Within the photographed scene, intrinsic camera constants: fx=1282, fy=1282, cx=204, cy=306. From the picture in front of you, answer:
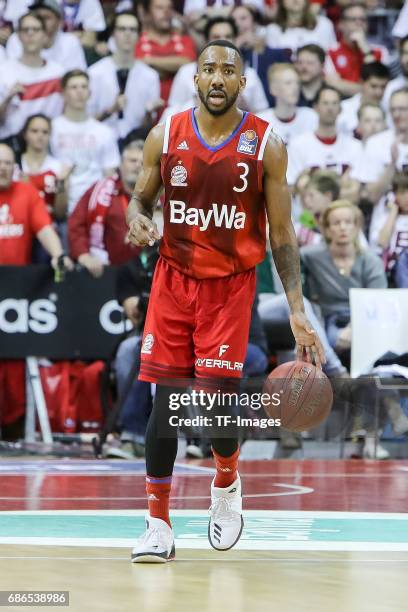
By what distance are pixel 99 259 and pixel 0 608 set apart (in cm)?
763

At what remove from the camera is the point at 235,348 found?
18.1 feet

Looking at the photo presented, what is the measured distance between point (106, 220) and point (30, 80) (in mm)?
2102

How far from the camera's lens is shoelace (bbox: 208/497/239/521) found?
5.57 m

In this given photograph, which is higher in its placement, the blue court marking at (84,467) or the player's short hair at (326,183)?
the player's short hair at (326,183)

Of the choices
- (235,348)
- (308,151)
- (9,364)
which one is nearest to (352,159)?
(308,151)

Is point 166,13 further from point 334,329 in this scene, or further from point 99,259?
point 334,329

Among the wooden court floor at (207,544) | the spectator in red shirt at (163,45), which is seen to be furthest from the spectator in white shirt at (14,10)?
the wooden court floor at (207,544)

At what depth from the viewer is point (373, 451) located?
1083 cm

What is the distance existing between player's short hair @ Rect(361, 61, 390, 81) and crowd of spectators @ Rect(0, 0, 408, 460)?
3cm

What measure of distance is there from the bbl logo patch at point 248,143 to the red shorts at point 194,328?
534 mm

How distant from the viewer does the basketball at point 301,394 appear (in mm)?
5602

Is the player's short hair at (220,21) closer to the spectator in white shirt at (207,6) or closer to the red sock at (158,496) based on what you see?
the spectator in white shirt at (207,6)

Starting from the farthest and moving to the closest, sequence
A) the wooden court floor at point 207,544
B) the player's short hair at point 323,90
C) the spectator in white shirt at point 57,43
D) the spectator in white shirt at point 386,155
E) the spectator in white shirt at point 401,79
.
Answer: the spectator in white shirt at point 401,79 → the spectator in white shirt at point 57,43 → the player's short hair at point 323,90 → the spectator in white shirt at point 386,155 → the wooden court floor at point 207,544

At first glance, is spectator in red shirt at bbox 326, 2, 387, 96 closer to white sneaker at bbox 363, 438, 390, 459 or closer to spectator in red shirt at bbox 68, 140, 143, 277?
spectator in red shirt at bbox 68, 140, 143, 277
